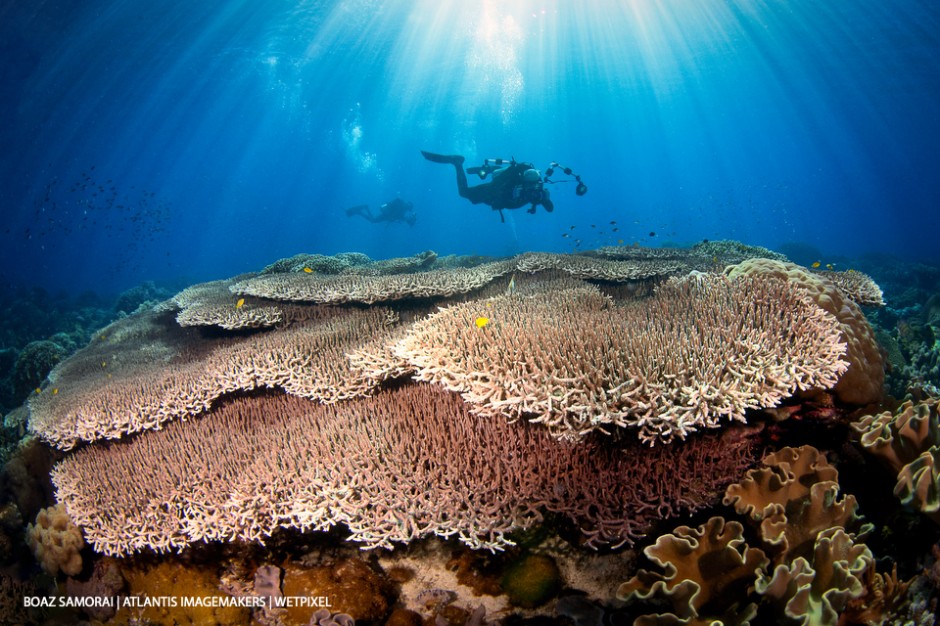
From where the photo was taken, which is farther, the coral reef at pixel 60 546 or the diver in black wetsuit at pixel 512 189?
the diver in black wetsuit at pixel 512 189

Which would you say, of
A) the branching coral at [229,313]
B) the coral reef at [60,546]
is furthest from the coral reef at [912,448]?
the branching coral at [229,313]

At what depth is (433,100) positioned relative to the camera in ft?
277

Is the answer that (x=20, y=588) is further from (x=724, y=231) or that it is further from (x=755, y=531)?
(x=724, y=231)

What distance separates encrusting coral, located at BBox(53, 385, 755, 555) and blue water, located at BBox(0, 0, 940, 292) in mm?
11070

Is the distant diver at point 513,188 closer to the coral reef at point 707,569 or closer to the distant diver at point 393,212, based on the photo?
the coral reef at point 707,569

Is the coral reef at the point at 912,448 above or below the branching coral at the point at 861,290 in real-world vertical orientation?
above

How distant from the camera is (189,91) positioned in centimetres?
4884

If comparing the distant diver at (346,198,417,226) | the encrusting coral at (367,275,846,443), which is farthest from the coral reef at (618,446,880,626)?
the distant diver at (346,198,417,226)

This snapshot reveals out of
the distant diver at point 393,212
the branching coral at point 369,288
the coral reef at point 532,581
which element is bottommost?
the distant diver at point 393,212

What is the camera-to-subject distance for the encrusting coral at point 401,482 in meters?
2.83

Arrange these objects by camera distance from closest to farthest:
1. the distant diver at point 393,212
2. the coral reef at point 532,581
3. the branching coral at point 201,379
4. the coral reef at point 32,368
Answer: the coral reef at point 532,581 → the branching coral at point 201,379 → the coral reef at point 32,368 → the distant diver at point 393,212

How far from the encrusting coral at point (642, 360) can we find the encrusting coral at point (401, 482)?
10.8 inches

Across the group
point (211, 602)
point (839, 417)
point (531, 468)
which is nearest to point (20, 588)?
point (211, 602)

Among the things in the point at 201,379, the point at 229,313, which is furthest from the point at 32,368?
the point at 201,379
